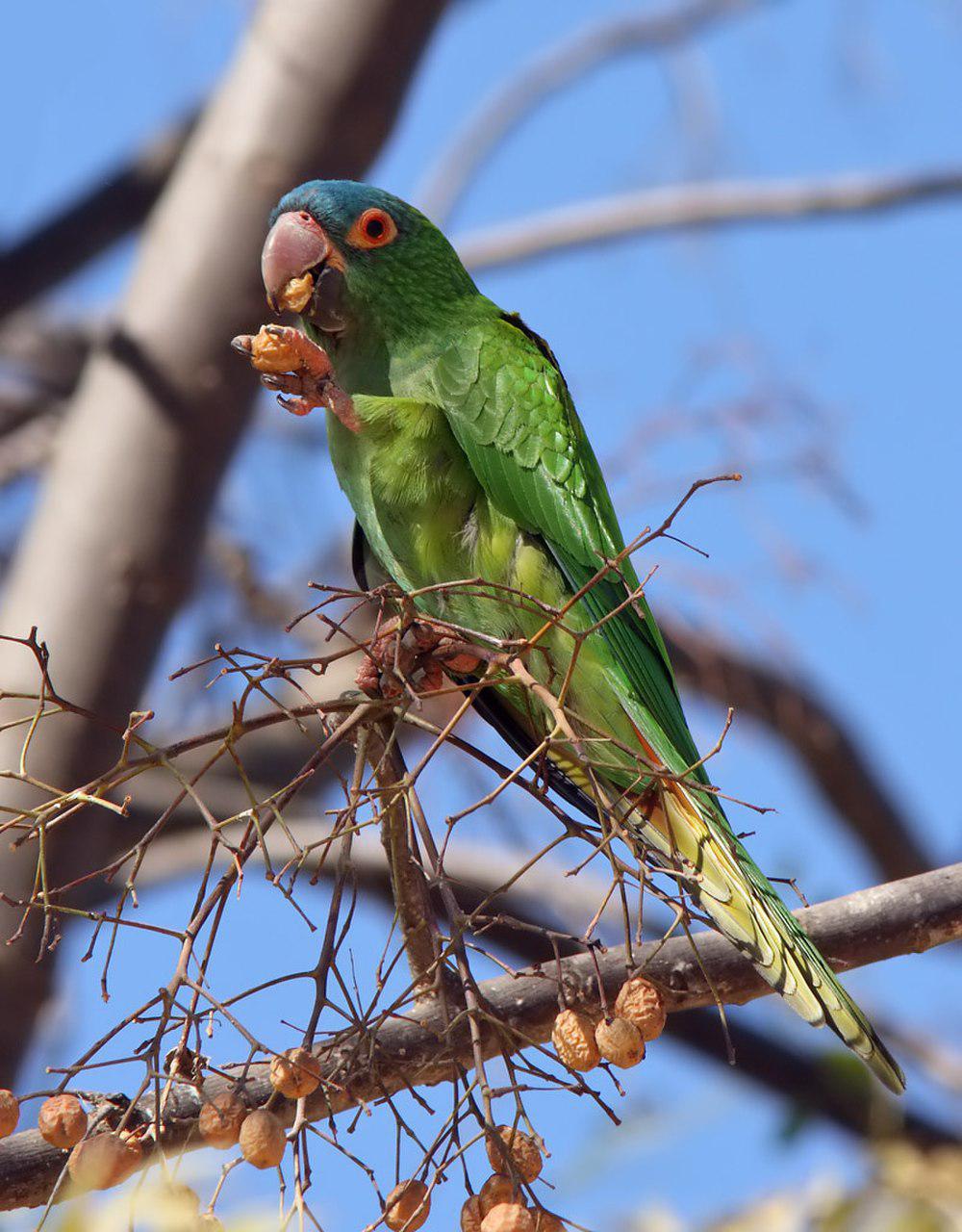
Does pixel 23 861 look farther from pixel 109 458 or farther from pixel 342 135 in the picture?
pixel 342 135

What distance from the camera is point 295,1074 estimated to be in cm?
162

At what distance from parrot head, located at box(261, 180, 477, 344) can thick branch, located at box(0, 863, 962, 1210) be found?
1.44m

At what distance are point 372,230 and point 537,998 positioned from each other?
169cm

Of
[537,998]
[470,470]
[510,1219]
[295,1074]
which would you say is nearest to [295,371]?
[470,470]

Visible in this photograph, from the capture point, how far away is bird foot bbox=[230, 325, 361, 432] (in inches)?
96.6

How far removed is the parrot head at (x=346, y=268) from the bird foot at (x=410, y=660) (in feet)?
2.77

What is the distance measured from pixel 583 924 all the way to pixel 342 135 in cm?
249

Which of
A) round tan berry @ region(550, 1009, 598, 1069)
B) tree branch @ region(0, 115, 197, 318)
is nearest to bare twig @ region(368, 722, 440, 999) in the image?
round tan berry @ region(550, 1009, 598, 1069)

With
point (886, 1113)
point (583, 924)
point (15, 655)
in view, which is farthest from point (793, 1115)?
Answer: point (15, 655)

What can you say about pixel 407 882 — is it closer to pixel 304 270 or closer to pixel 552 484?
pixel 552 484

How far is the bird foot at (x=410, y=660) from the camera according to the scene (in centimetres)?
198

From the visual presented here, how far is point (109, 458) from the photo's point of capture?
3.42m

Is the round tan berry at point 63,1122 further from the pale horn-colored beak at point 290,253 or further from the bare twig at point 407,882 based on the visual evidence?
the pale horn-colored beak at point 290,253

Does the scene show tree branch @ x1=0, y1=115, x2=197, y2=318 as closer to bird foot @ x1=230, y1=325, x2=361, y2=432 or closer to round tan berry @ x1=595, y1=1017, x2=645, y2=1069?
bird foot @ x1=230, y1=325, x2=361, y2=432
